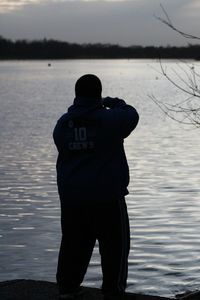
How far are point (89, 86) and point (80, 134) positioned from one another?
0.37 m

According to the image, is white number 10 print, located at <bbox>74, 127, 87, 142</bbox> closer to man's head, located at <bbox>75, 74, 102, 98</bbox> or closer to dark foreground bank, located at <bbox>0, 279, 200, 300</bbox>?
man's head, located at <bbox>75, 74, 102, 98</bbox>

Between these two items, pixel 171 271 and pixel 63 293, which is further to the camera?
pixel 171 271

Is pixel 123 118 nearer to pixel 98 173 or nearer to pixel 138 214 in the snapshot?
pixel 98 173

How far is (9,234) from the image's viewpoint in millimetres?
11555

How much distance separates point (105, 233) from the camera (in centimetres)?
546

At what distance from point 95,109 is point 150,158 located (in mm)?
15749

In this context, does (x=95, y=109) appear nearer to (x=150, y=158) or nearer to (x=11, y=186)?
(x=11, y=186)

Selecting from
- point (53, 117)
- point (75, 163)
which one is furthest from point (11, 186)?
point (53, 117)

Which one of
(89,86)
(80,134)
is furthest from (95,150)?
(89,86)

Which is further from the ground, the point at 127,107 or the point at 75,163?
the point at 127,107

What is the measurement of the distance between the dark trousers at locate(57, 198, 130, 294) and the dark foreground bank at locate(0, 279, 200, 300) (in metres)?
0.26

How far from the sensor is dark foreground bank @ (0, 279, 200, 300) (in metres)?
5.89

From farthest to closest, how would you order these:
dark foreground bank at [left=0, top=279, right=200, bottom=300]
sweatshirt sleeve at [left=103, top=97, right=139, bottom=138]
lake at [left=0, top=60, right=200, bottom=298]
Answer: lake at [left=0, top=60, right=200, bottom=298], dark foreground bank at [left=0, top=279, right=200, bottom=300], sweatshirt sleeve at [left=103, top=97, right=139, bottom=138]

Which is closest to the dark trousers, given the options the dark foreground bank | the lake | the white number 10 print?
→ the dark foreground bank
